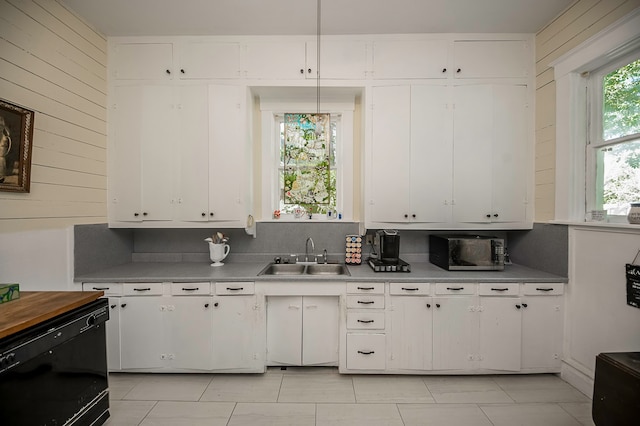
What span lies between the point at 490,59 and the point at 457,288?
2.22 metres

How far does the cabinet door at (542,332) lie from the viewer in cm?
239

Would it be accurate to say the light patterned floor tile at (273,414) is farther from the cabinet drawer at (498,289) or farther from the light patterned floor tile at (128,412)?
the cabinet drawer at (498,289)

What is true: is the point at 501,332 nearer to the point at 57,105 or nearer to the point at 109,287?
the point at 109,287

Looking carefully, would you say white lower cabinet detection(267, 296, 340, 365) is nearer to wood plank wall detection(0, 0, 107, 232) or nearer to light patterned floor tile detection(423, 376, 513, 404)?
light patterned floor tile detection(423, 376, 513, 404)


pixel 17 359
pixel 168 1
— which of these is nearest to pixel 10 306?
pixel 17 359

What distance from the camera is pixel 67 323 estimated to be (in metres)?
1.58

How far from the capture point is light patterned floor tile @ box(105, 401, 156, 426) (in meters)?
1.94

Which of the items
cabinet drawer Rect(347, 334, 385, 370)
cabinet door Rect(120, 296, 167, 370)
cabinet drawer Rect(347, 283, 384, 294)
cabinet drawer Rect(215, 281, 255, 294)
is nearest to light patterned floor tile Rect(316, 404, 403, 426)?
cabinet drawer Rect(347, 334, 385, 370)

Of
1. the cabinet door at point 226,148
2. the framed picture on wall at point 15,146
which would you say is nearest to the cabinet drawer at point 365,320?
the cabinet door at point 226,148

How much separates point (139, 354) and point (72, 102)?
7.42 feet

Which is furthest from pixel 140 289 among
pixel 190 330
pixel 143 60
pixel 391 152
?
pixel 391 152

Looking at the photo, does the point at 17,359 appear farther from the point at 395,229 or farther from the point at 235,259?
the point at 395,229

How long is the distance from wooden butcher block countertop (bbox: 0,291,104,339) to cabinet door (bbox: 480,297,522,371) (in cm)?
299

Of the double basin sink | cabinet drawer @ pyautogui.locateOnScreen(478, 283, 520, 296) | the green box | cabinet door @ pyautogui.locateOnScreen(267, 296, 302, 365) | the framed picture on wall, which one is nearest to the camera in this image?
the green box
